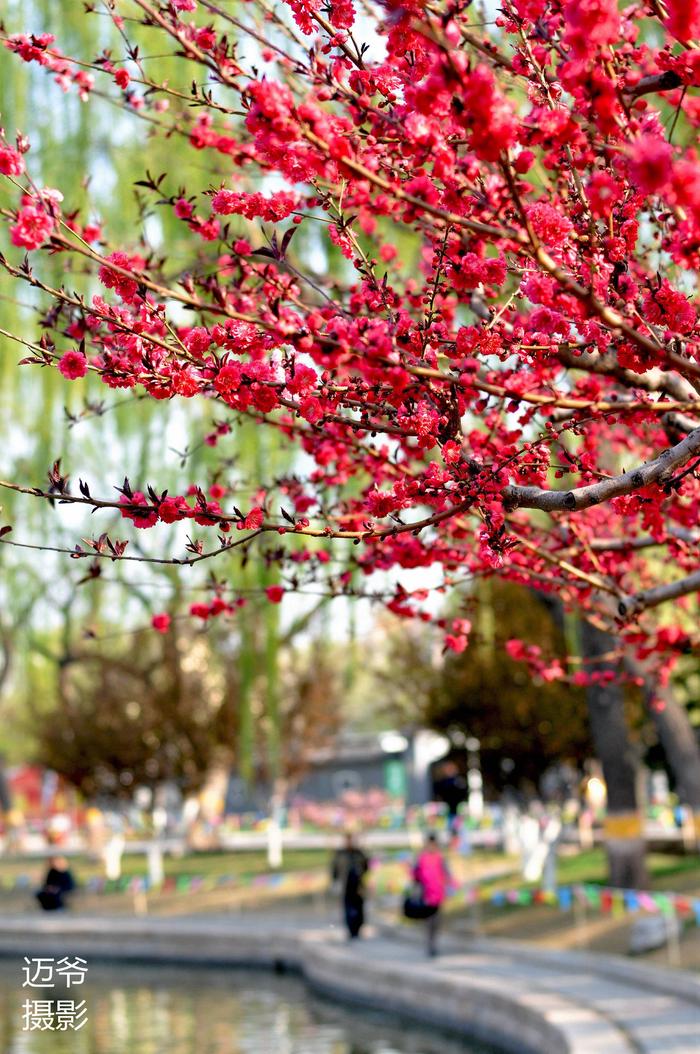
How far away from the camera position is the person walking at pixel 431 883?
14.4 m

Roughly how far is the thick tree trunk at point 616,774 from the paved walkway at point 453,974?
1.48 meters

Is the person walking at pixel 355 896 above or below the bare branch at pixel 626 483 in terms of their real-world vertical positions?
below

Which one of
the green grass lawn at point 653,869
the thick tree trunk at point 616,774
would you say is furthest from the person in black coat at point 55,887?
the thick tree trunk at point 616,774

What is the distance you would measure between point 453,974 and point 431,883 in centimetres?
147

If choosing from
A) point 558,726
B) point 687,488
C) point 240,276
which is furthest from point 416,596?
point 558,726

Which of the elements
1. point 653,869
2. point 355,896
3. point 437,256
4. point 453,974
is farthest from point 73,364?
point 653,869

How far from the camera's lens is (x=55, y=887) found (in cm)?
2152

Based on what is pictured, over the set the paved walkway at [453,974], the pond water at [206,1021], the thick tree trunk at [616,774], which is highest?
the thick tree trunk at [616,774]

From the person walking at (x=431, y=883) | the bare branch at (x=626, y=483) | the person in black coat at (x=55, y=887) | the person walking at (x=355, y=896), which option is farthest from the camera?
the person in black coat at (x=55, y=887)

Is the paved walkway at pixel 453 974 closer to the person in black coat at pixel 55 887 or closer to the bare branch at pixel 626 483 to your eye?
the person in black coat at pixel 55 887
